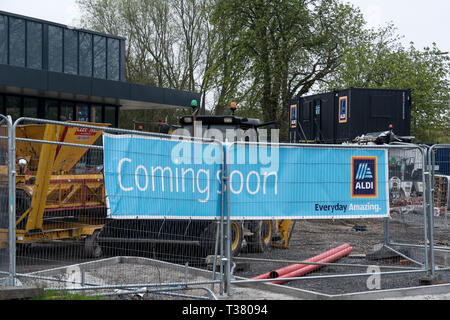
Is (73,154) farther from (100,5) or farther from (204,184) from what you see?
(100,5)

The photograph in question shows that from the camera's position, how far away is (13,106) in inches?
1030

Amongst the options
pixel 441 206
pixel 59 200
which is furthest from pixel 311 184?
pixel 59 200

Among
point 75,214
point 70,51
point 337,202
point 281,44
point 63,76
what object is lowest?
point 75,214

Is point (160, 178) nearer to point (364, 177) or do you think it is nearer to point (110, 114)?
point (364, 177)

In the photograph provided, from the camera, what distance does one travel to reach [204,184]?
7703 mm

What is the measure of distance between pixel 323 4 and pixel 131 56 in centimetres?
1458

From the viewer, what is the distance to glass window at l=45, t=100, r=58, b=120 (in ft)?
89.6

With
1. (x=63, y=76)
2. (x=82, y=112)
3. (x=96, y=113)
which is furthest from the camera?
(x=96, y=113)

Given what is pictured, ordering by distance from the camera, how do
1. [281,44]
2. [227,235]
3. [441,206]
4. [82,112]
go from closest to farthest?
→ 1. [227,235]
2. [441,206]
3. [82,112]
4. [281,44]

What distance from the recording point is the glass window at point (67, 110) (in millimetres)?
28078

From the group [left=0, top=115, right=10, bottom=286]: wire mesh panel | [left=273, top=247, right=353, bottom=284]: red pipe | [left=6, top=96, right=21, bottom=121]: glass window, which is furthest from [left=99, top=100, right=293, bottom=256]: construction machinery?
[left=6, top=96, right=21, bottom=121]: glass window

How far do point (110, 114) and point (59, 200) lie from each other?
2152 centimetres

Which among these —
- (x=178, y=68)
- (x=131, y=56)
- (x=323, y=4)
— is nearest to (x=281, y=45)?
(x=323, y=4)

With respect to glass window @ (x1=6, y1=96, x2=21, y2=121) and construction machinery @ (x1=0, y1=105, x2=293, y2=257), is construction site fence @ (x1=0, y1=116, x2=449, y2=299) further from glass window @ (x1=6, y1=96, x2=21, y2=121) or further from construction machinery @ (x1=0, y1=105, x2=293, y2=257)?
glass window @ (x1=6, y1=96, x2=21, y2=121)
